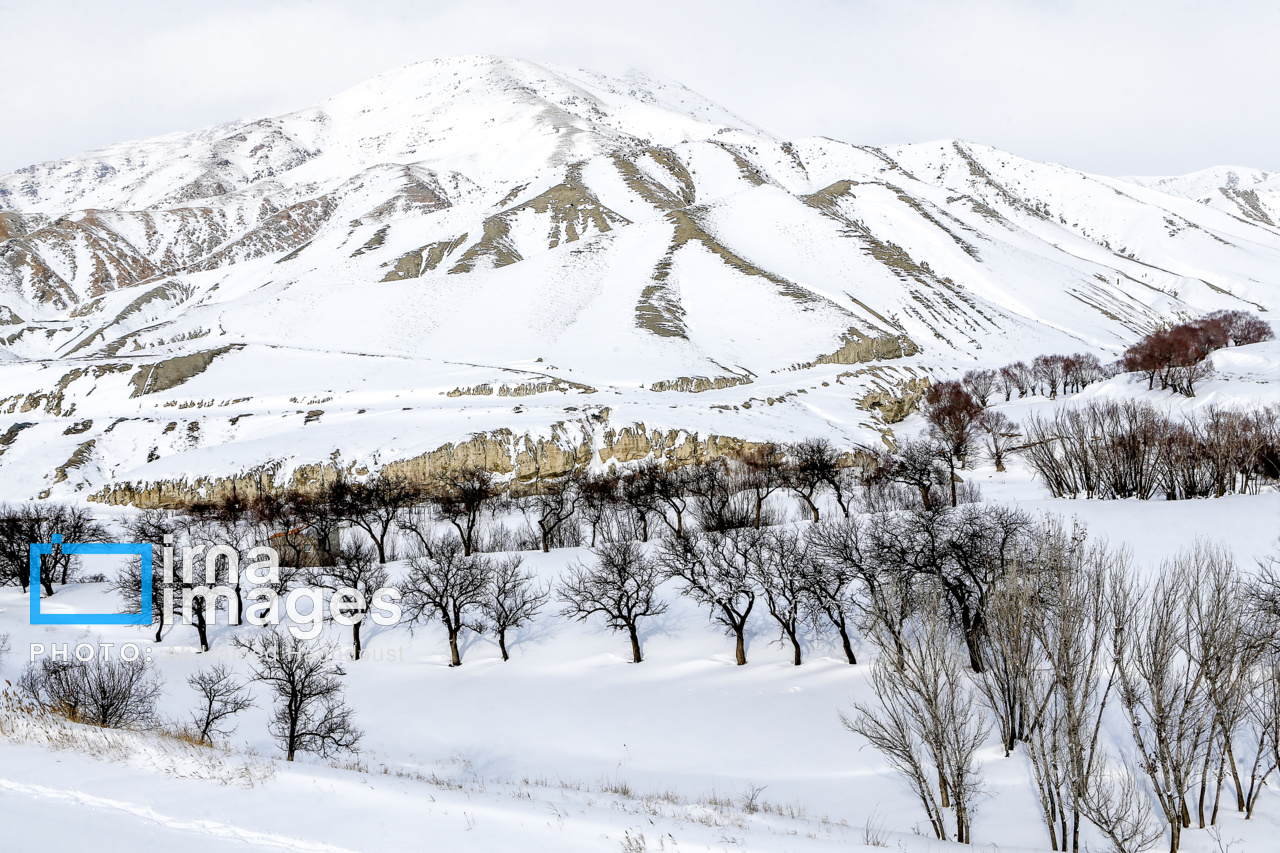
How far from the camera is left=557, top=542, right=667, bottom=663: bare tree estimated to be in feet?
123

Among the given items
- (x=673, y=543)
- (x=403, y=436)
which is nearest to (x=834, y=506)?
(x=673, y=543)

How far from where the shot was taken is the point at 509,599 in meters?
41.4

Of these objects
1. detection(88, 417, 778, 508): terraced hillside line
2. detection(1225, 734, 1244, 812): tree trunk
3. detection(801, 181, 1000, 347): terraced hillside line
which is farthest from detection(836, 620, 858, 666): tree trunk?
detection(801, 181, 1000, 347): terraced hillside line

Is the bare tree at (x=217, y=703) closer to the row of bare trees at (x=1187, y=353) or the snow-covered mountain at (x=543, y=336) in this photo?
the snow-covered mountain at (x=543, y=336)

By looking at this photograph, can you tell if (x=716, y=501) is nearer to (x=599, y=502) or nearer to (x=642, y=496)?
(x=642, y=496)

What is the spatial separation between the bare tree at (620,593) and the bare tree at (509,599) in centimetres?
193

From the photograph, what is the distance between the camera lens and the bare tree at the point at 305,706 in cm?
2459

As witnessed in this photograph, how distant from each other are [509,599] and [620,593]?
8105 millimetres

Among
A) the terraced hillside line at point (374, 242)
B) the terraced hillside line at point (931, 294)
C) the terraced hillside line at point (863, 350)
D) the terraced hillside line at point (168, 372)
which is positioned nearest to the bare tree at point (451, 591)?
the terraced hillside line at point (863, 350)

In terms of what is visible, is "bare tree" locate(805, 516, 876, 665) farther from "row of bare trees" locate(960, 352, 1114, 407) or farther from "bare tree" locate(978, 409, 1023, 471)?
"row of bare trees" locate(960, 352, 1114, 407)

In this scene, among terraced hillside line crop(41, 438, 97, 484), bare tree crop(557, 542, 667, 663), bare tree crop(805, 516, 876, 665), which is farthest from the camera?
terraced hillside line crop(41, 438, 97, 484)

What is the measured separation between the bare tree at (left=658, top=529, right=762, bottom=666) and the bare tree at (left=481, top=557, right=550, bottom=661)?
891 centimetres

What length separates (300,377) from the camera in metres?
90.6

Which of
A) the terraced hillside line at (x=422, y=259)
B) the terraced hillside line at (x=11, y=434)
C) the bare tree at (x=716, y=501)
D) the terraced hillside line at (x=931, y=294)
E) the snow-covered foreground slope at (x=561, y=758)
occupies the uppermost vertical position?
the terraced hillside line at (x=422, y=259)
